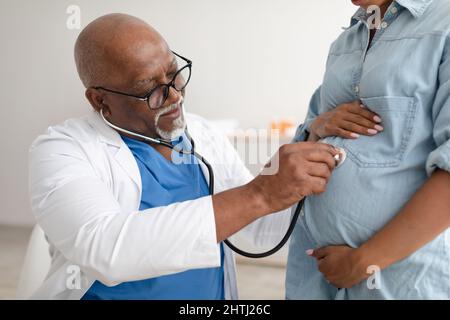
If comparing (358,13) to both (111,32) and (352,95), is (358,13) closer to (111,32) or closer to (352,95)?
(352,95)

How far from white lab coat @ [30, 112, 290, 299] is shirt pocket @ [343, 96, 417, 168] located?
0.98 feet

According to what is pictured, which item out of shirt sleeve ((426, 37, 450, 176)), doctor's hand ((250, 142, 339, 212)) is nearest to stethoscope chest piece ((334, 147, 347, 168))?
doctor's hand ((250, 142, 339, 212))

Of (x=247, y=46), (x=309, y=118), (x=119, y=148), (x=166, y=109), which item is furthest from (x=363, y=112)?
(x=247, y=46)

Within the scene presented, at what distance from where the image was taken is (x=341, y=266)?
2.95 ft

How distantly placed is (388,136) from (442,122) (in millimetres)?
95

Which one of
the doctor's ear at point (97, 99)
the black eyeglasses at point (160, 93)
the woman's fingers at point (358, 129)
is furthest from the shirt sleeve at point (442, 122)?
the doctor's ear at point (97, 99)

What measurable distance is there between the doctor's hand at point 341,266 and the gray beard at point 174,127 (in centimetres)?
50

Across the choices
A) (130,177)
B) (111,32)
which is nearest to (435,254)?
(130,177)

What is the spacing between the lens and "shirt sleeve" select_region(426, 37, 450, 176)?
2.55 ft

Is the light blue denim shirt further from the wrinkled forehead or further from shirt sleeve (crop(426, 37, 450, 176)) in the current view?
the wrinkled forehead

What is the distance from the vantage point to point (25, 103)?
4.43 metres

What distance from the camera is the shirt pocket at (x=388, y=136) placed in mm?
844

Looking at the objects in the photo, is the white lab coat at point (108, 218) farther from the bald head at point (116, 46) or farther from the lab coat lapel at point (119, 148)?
the bald head at point (116, 46)

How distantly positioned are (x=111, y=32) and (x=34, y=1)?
11.8 feet
